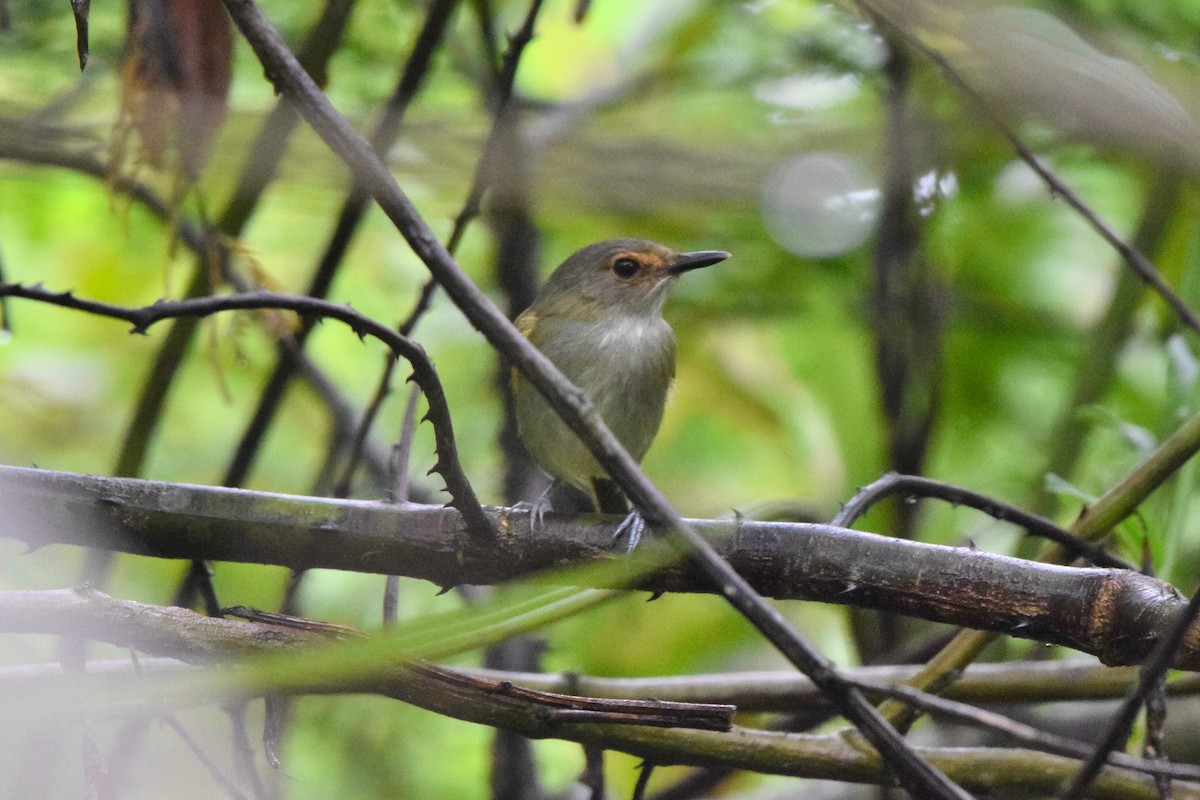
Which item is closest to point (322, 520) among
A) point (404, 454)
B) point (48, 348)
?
point (404, 454)

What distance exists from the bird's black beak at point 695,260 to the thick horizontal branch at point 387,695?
1.82m

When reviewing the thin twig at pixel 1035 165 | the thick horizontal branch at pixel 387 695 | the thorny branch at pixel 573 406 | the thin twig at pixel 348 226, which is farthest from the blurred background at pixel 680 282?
the thorny branch at pixel 573 406

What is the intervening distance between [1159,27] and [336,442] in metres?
3.04

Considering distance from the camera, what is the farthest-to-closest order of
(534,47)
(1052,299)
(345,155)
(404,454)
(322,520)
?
1. (534,47)
2. (1052,299)
3. (404,454)
4. (322,520)
5. (345,155)

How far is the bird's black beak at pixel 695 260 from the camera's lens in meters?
3.87

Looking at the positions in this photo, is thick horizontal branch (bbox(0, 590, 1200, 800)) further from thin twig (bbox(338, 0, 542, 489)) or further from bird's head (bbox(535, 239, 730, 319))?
bird's head (bbox(535, 239, 730, 319))

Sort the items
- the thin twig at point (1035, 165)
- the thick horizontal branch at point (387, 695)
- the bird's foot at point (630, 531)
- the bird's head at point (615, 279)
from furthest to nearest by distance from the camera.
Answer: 1. the bird's head at point (615, 279)
2. the thin twig at point (1035, 165)
3. the bird's foot at point (630, 531)
4. the thick horizontal branch at point (387, 695)

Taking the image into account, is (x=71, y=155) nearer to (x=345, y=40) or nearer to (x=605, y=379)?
(x=345, y=40)

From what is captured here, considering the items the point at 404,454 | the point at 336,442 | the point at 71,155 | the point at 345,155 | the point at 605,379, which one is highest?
the point at 345,155

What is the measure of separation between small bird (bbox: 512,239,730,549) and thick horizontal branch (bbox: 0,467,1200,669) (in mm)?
1627

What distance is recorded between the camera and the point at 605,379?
12.6 ft

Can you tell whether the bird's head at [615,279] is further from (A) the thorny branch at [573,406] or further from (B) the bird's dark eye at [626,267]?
(A) the thorny branch at [573,406]

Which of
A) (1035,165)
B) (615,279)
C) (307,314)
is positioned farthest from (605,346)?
(307,314)

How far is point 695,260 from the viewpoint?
400cm
